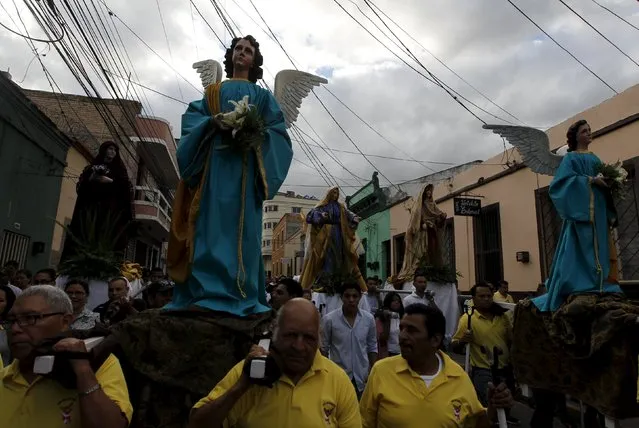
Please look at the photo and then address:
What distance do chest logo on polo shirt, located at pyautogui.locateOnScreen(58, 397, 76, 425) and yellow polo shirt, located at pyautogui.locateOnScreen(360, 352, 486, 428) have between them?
135 centimetres

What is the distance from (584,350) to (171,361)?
305 cm

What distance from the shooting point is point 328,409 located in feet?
6.48

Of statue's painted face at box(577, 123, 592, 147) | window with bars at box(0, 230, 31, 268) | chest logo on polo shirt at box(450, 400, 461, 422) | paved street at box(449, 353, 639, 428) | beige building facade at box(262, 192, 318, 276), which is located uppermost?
beige building facade at box(262, 192, 318, 276)

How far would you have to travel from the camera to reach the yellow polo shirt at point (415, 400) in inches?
91.3

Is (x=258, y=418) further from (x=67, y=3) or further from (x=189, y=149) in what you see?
(x=67, y=3)

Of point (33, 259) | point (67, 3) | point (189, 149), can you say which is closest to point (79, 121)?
point (33, 259)

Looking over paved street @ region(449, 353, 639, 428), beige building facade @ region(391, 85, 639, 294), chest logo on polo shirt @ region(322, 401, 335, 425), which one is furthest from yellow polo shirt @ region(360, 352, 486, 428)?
beige building facade @ region(391, 85, 639, 294)

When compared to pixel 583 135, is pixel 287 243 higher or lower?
higher

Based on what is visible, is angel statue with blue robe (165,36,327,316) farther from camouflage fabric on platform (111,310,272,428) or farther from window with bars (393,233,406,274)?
window with bars (393,233,406,274)

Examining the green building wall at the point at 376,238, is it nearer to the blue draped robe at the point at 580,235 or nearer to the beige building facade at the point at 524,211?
the beige building facade at the point at 524,211

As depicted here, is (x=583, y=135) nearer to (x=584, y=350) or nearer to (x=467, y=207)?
(x=584, y=350)

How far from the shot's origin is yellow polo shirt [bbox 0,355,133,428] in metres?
1.86

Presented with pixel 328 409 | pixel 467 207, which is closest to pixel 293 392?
pixel 328 409

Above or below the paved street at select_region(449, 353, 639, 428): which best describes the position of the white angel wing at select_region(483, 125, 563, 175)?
above
